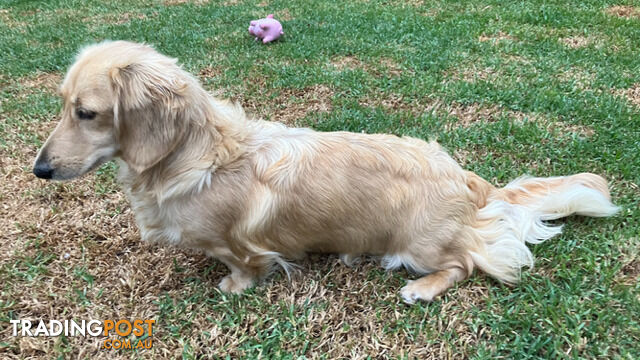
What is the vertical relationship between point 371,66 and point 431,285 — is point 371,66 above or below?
above

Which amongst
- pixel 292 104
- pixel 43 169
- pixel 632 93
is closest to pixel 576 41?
pixel 632 93

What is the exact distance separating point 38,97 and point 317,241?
3707 mm

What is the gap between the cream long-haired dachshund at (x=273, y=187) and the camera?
1.96 metres

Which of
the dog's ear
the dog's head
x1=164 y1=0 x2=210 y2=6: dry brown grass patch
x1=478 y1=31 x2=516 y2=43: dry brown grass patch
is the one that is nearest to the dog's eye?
the dog's head

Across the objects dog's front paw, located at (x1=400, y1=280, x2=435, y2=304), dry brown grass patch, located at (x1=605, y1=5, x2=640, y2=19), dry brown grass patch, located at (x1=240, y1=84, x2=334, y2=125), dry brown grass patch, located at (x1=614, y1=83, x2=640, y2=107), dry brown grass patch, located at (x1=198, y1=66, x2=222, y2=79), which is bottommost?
dog's front paw, located at (x1=400, y1=280, x2=435, y2=304)

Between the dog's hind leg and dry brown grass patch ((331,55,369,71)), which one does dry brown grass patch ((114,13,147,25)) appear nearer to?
dry brown grass patch ((331,55,369,71))

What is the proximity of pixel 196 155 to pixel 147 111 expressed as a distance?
0.30m

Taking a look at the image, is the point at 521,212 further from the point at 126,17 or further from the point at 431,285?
the point at 126,17

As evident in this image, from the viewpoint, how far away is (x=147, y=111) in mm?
1933

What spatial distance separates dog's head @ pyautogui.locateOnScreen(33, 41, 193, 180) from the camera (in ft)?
6.20

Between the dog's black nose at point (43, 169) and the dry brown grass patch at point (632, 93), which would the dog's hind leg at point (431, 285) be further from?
the dry brown grass patch at point (632, 93)

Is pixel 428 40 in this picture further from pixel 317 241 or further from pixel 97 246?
pixel 97 246

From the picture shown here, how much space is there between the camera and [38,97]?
4.34 metres

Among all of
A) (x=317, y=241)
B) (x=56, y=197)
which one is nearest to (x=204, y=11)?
(x=56, y=197)
